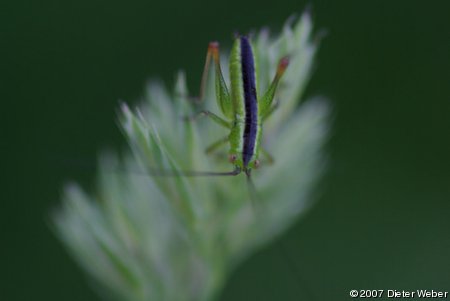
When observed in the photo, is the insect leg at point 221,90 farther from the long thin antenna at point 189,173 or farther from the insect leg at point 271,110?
the long thin antenna at point 189,173

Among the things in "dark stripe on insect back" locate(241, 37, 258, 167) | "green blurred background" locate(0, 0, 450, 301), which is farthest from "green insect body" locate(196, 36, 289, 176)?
"green blurred background" locate(0, 0, 450, 301)

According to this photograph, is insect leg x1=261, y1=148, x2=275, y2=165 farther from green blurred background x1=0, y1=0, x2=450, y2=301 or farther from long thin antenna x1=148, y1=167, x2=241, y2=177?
green blurred background x1=0, y1=0, x2=450, y2=301

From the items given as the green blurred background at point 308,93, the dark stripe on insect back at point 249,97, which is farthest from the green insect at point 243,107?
the green blurred background at point 308,93

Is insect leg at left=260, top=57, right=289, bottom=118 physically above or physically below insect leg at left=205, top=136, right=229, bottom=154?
above

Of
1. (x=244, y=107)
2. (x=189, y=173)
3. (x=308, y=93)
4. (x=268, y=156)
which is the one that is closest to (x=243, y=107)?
(x=244, y=107)

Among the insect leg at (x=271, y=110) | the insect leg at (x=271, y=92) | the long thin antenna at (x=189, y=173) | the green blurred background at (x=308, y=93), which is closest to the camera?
the long thin antenna at (x=189, y=173)

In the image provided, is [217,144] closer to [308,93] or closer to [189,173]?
[189,173]

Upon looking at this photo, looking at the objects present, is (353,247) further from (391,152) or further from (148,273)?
(148,273)
